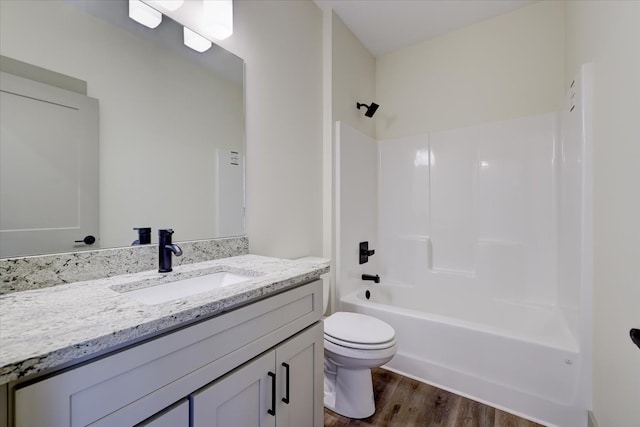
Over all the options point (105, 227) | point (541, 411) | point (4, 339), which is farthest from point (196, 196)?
point (541, 411)

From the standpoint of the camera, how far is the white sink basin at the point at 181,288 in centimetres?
94

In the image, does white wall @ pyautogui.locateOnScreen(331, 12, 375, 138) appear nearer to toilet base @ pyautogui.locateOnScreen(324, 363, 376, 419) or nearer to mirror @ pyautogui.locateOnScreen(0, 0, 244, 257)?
mirror @ pyautogui.locateOnScreen(0, 0, 244, 257)

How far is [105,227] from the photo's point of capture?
1.01 meters

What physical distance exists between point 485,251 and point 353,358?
1504 millimetres

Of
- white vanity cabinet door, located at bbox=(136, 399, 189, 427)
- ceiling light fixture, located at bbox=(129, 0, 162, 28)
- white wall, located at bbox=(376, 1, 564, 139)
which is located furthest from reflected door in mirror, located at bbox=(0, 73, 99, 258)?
white wall, located at bbox=(376, 1, 564, 139)

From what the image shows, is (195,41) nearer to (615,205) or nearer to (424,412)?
(615,205)

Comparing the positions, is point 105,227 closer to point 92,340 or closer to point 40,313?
point 40,313

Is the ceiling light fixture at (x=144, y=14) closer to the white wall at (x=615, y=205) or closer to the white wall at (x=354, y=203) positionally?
the white wall at (x=354, y=203)

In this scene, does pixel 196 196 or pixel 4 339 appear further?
pixel 196 196

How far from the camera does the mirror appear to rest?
0.91m

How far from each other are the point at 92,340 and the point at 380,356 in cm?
127

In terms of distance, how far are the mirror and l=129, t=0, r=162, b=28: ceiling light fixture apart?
23 millimetres

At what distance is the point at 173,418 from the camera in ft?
2.13

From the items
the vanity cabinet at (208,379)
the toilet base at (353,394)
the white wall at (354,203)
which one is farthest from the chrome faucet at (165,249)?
the white wall at (354,203)
